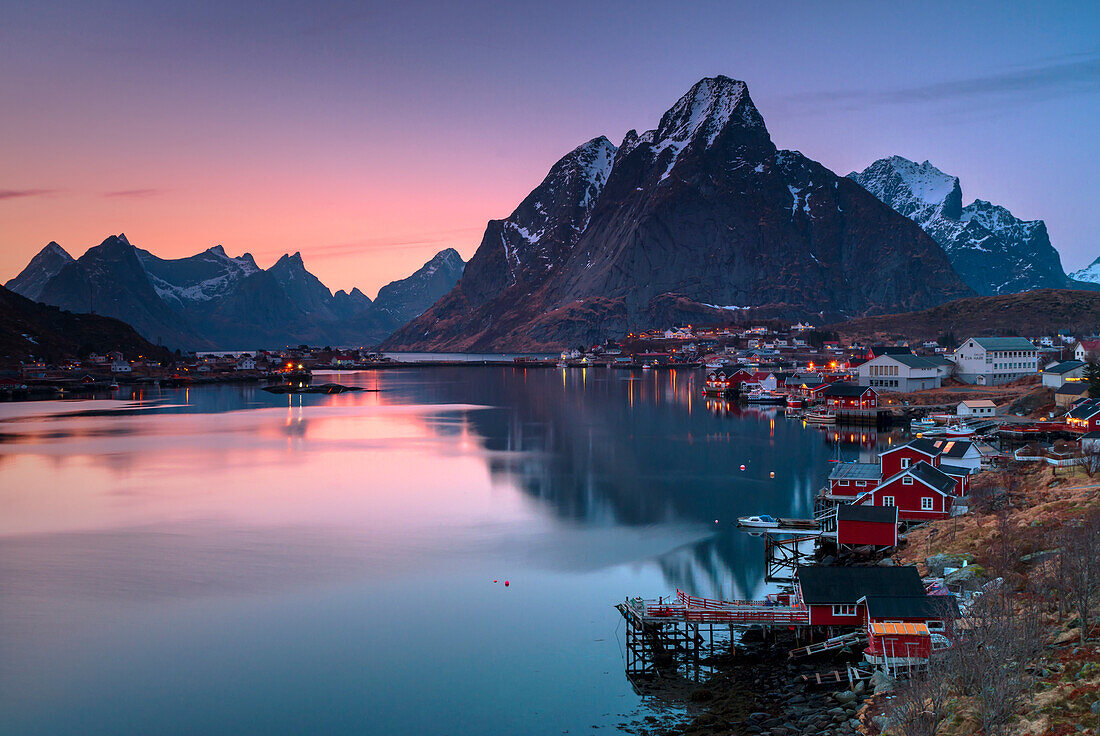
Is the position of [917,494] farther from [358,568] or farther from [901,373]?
[901,373]

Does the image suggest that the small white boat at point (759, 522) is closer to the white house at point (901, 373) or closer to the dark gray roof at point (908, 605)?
the dark gray roof at point (908, 605)

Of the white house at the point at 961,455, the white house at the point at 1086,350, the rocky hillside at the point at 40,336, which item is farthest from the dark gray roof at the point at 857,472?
the rocky hillside at the point at 40,336

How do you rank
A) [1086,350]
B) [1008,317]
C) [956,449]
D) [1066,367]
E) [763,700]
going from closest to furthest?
[763,700] → [956,449] → [1066,367] → [1086,350] → [1008,317]

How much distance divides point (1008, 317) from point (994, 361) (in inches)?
3521

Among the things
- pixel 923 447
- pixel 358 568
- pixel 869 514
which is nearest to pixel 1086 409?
pixel 923 447

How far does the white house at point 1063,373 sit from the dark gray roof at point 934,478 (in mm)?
42678

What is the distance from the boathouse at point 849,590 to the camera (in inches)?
911

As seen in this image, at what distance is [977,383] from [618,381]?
73.6 metres

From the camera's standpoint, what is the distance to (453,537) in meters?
39.9

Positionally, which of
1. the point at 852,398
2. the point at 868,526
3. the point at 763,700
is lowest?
the point at 763,700

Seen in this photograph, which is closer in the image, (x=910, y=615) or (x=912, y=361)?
(x=910, y=615)

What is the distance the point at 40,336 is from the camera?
7013 inches

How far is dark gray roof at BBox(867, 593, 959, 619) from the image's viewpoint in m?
21.8

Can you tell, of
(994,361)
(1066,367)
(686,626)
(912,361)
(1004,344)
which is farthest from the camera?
(1004,344)
